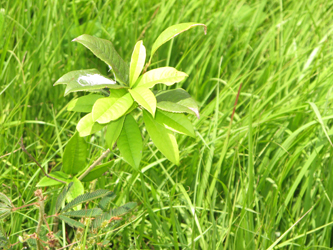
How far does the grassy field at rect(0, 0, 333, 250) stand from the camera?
1335mm

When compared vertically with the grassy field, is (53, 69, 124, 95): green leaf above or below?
above

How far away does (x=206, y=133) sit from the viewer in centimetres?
174

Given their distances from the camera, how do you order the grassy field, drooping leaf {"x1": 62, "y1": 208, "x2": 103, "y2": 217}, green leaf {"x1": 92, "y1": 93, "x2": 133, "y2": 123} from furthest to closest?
the grassy field, drooping leaf {"x1": 62, "y1": 208, "x2": 103, "y2": 217}, green leaf {"x1": 92, "y1": 93, "x2": 133, "y2": 123}

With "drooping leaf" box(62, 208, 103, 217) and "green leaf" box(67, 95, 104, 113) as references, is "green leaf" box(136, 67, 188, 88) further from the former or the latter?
"drooping leaf" box(62, 208, 103, 217)

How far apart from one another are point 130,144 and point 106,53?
278 mm

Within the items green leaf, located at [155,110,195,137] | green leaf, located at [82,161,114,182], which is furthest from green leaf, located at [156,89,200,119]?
green leaf, located at [82,161,114,182]

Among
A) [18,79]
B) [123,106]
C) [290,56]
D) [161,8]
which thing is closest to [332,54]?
[290,56]

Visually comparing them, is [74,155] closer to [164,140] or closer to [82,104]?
[82,104]

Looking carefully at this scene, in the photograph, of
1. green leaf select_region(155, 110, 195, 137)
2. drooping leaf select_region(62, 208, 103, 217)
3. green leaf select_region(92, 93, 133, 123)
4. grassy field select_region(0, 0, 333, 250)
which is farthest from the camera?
grassy field select_region(0, 0, 333, 250)

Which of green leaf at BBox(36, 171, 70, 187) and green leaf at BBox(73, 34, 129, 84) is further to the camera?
green leaf at BBox(36, 171, 70, 187)

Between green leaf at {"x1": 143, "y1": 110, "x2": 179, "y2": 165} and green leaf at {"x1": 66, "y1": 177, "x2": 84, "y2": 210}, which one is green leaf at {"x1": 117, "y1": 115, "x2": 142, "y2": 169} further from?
green leaf at {"x1": 66, "y1": 177, "x2": 84, "y2": 210}

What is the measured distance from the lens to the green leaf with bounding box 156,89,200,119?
0.88 m

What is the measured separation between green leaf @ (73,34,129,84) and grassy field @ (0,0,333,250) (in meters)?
0.47

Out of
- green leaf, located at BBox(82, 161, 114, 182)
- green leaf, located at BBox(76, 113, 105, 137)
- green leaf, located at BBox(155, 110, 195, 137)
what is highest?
green leaf, located at BBox(155, 110, 195, 137)
